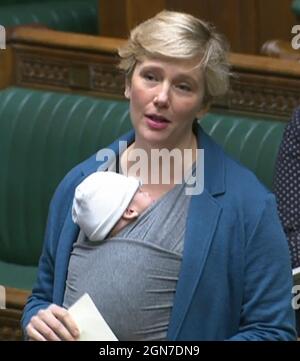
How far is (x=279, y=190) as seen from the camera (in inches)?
124

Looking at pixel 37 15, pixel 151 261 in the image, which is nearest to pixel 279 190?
pixel 151 261

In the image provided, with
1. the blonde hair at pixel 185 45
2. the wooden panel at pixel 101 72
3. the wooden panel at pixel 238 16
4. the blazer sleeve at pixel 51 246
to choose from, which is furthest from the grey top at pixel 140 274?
the wooden panel at pixel 238 16

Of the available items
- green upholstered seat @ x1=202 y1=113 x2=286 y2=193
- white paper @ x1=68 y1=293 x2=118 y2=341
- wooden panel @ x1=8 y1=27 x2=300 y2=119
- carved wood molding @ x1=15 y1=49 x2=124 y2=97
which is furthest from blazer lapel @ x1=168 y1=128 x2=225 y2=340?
carved wood molding @ x1=15 y1=49 x2=124 y2=97

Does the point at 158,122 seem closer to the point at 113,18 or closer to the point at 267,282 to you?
the point at 267,282

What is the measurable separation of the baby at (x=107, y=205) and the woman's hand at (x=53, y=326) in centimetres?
15

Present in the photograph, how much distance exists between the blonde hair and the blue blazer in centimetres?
19

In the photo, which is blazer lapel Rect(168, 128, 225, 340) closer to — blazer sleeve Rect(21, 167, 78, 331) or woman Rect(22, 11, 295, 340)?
woman Rect(22, 11, 295, 340)

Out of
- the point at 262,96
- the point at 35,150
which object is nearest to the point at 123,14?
the point at 35,150

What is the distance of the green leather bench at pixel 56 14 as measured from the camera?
16.5ft

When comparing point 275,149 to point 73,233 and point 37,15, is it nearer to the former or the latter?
point 73,233

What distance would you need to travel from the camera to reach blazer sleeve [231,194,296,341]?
2.25 m

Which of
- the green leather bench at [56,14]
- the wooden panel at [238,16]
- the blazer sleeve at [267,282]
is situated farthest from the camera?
the green leather bench at [56,14]

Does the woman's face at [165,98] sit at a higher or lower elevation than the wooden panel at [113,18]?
higher

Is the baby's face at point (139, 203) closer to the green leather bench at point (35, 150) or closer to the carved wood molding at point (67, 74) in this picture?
the green leather bench at point (35, 150)
